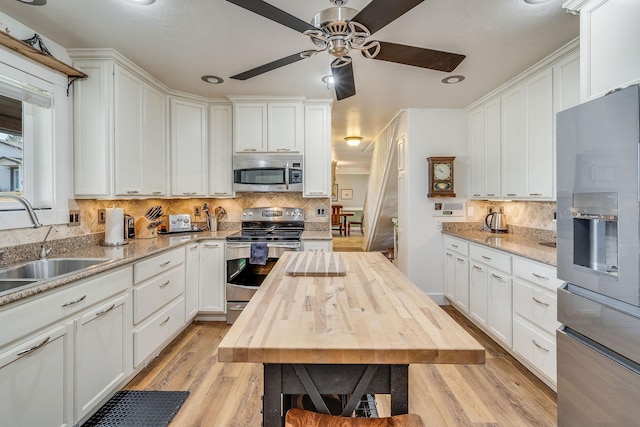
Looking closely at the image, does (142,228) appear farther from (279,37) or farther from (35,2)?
(279,37)

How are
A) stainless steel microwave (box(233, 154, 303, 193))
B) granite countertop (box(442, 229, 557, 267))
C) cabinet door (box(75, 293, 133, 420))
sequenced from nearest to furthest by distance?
cabinet door (box(75, 293, 133, 420)) < granite countertop (box(442, 229, 557, 267)) < stainless steel microwave (box(233, 154, 303, 193))

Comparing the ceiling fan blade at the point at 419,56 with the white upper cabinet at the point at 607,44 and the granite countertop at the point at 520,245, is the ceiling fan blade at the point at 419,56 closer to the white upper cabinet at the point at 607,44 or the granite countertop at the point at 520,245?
the white upper cabinet at the point at 607,44

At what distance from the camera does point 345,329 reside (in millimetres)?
1021

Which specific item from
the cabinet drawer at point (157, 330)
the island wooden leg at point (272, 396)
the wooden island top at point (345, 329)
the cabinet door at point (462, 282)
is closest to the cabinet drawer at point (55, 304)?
the cabinet drawer at point (157, 330)

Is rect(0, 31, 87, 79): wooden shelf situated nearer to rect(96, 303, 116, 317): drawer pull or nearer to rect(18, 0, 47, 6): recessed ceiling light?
rect(18, 0, 47, 6): recessed ceiling light

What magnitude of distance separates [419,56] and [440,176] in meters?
2.12

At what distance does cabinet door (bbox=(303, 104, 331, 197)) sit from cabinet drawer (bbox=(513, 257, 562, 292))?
2034 mm

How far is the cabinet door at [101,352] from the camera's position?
5.84ft

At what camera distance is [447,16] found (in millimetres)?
2031

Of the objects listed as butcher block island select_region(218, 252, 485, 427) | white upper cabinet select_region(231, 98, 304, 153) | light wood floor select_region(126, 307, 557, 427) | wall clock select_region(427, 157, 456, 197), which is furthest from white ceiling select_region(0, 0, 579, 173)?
light wood floor select_region(126, 307, 557, 427)

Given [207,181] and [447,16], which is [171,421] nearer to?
[207,181]

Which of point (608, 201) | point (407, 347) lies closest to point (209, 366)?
point (407, 347)

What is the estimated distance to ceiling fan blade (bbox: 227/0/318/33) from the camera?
147cm

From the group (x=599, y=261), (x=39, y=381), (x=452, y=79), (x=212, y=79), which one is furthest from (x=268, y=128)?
(x=599, y=261)
